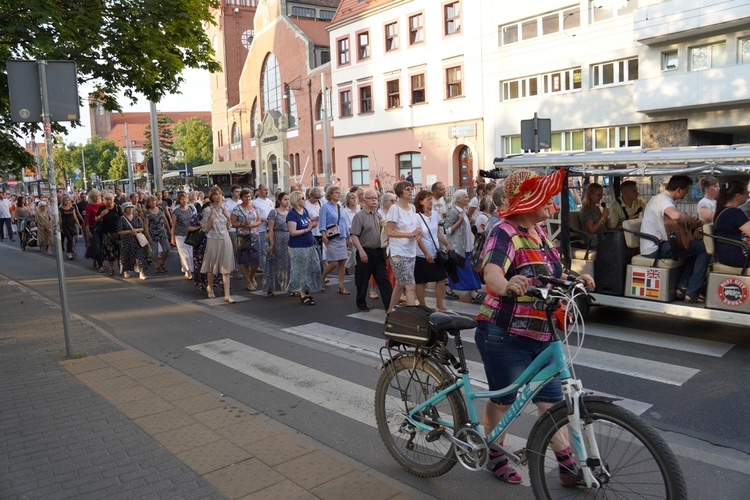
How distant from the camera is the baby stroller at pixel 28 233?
22.2 m

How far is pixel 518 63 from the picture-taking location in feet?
99.2

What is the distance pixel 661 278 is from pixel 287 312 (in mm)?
5187

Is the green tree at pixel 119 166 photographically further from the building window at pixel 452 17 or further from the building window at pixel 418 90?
the building window at pixel 452 17

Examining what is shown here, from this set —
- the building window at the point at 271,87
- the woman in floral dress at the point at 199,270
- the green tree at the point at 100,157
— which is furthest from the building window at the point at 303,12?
the green tree at the point at 100,157

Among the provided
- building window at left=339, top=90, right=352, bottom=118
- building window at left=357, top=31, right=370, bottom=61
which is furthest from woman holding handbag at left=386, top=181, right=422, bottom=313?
building window at left=339, top=90, right=352, bottom=118

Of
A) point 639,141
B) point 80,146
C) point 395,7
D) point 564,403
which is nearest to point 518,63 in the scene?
point 639,141

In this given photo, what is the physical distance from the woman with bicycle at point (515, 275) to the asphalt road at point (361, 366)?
2.62 ft

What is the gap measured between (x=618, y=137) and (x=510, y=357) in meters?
26.1

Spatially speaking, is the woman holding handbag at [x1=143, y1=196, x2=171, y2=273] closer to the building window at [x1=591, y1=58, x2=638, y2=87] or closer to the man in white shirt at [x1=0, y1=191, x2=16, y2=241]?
the man in white shirt at [x1=0, y1=191, x2=16, y2=241]

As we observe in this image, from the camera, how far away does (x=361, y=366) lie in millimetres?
6754

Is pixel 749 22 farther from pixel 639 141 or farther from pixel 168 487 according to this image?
pixel 168 487

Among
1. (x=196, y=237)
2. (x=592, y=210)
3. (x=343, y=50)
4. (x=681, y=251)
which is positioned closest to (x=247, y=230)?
(x=196, y=237)

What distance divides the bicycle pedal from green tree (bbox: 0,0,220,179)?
741 centimetres

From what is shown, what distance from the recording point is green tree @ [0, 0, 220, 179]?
879 centimetres
